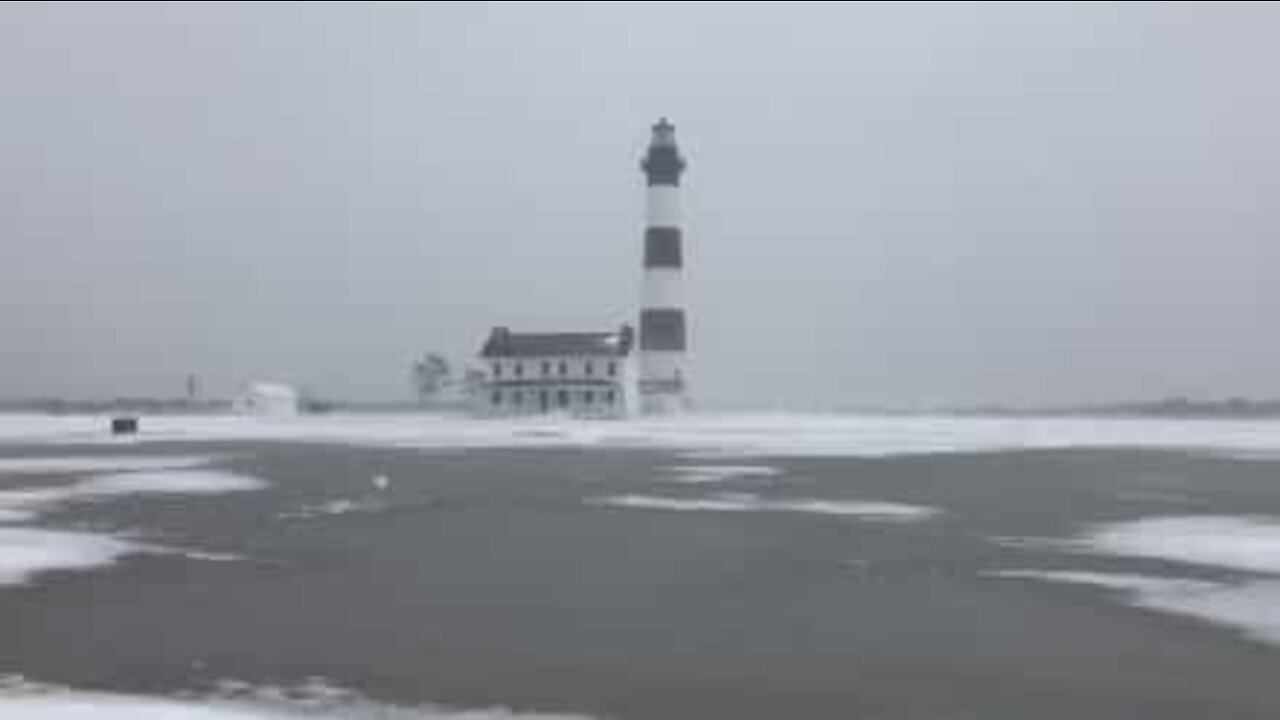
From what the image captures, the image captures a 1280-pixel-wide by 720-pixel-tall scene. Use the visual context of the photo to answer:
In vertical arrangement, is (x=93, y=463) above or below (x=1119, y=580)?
above

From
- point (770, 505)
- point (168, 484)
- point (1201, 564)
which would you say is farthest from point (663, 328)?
point (1201, 564)

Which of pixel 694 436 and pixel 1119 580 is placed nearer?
pixel 1119 580

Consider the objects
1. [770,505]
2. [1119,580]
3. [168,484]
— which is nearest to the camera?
[1119,580]

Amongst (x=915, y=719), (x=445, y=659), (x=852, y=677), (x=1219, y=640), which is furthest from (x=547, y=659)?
(x=1219, y=640)

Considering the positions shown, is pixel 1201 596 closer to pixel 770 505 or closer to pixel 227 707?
pixel 227 707

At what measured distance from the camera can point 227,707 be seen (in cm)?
1317

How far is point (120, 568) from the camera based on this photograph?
22203 millimetres

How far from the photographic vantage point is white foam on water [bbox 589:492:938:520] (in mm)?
31766

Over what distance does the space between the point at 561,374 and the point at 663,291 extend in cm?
850

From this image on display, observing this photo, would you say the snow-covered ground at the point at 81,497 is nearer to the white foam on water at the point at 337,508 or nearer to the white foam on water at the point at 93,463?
the white foam on water at the point at 93,463

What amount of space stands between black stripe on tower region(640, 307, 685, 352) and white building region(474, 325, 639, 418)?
3.09 metres

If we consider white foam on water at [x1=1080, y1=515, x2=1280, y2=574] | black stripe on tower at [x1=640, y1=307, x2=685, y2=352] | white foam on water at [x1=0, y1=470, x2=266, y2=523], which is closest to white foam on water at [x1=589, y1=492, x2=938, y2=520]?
white foam on water at [x1=1080, y1=515, x2=1280, y2=574]

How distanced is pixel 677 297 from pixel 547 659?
78040 mm

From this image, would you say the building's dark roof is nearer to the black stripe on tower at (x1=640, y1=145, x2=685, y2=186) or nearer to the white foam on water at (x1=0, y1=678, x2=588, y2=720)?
the black stripe on tower at (x1=640, y1=145, x2=685, y2=186)
